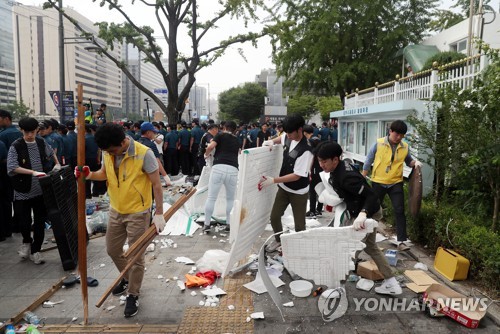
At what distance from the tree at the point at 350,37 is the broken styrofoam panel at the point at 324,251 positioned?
17.5 meters

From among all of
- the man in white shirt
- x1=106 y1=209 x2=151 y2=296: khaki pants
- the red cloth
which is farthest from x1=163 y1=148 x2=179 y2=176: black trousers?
x1=106 y1=209 x2=151 y2=296: khaki pants

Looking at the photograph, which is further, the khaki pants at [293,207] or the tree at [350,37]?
the tree at [350,37]

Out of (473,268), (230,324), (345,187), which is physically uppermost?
(345,187)

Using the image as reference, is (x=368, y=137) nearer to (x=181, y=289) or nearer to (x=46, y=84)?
(x=181, y=289)

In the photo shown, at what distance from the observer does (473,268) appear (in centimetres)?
397

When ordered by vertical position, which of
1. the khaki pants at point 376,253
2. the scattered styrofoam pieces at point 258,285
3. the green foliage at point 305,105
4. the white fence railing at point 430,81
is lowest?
the scattered styrofoam pieces at point 258,285

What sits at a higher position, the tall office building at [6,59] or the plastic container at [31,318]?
the tall office building at [6,59]

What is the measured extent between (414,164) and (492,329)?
2.32 m

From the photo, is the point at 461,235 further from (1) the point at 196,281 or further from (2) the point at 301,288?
(1) the point at 196,281

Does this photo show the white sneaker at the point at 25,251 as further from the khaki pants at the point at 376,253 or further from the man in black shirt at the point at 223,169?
the khaki pants at the point at 376,253

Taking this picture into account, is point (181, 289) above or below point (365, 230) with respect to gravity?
below

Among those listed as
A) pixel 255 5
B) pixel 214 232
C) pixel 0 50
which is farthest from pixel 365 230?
pixel 0 50
